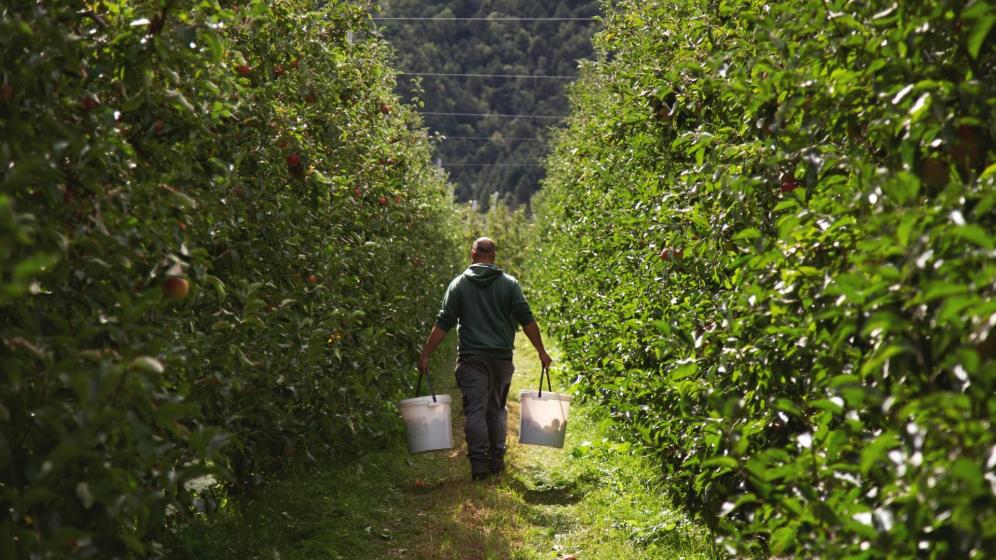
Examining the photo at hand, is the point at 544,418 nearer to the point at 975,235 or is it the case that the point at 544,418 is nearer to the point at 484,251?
the point at 484,251

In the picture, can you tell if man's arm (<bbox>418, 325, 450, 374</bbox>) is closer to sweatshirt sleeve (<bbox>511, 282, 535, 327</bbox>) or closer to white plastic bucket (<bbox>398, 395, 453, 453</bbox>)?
white plastic bucket (<bbox>398, 395, 453, 453</bbox>)

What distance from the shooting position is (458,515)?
5391mm

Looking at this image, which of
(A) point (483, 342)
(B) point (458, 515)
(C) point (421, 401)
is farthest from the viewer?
(A) point (483, 342)

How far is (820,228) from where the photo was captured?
2.49 m

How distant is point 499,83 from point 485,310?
3100 inches

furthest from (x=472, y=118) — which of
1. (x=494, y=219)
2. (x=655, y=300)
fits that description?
(x=655, y=300)

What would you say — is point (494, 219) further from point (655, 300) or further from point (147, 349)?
point (147, 349)

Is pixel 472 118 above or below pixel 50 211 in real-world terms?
above

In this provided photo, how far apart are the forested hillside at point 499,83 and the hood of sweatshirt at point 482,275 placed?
71113 millimetres

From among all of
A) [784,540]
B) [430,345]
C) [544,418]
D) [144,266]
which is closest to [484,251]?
[430,345]

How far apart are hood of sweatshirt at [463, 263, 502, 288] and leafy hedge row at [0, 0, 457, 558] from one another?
1189 mm

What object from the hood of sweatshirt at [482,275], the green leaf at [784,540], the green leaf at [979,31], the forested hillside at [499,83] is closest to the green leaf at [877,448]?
the green leaf at [784,540]

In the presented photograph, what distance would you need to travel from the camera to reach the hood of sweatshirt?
6.26 metres

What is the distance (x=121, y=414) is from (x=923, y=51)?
2047 mm
